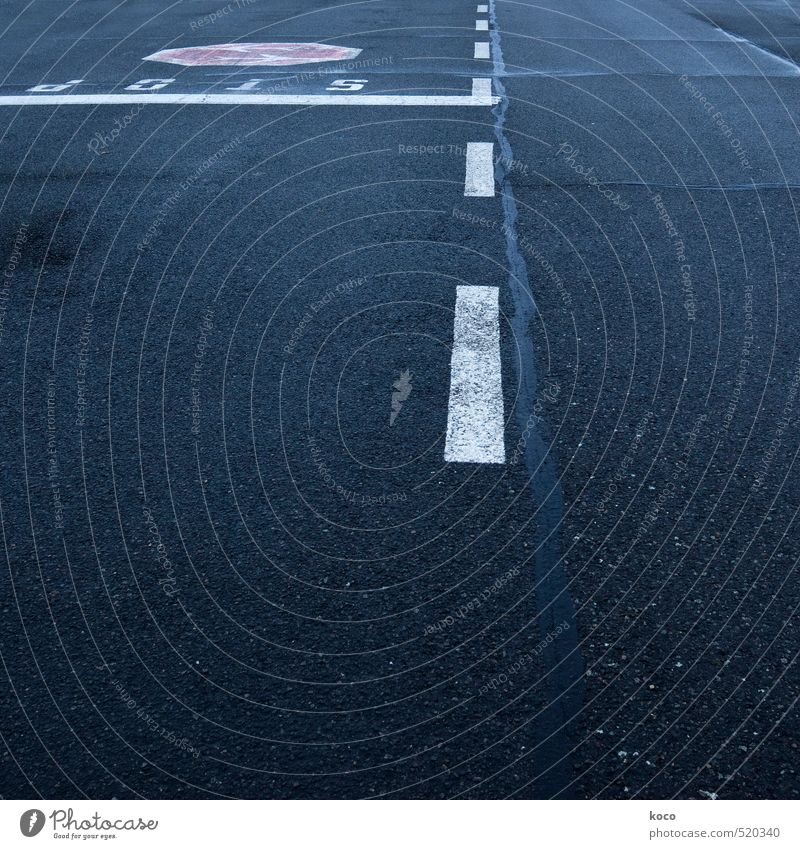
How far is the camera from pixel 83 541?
3.39 m

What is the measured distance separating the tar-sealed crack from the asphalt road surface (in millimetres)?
11

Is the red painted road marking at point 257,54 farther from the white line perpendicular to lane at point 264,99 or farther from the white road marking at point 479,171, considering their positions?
the white road marking at point 479,171

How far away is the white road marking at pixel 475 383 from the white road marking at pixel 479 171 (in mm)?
1643

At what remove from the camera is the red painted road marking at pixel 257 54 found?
451 inches

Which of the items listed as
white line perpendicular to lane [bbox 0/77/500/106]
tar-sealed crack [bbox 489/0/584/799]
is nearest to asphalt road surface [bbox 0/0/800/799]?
tar-sealed crack [bbox 489/0/584/799]

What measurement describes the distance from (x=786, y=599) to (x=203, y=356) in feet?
8.85

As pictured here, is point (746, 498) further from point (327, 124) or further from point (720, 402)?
point (327, 124)

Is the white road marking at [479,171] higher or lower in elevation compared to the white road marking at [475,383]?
higher

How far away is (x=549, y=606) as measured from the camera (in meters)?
3.09

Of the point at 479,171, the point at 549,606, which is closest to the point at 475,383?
the point at 549,606

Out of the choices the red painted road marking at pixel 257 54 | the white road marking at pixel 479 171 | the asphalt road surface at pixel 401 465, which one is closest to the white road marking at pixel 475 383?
the asphalt road surface at pixel 401 465

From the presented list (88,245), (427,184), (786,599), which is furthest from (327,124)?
(786,599)

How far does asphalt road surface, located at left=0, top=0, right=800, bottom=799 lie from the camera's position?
2.66 m

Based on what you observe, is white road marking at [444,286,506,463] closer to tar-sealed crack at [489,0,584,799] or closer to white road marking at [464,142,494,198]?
tar-sealed crack at [489,0,584,799]
